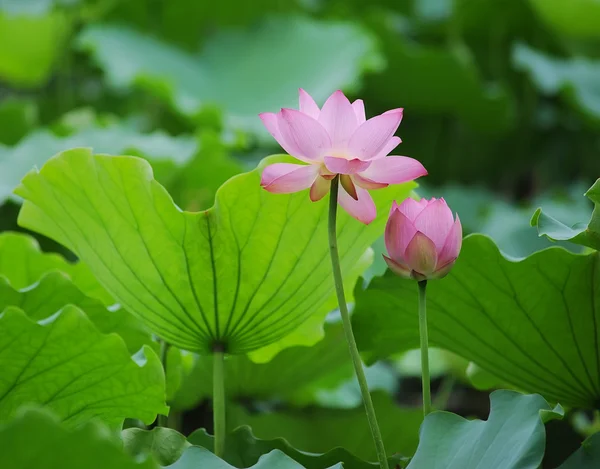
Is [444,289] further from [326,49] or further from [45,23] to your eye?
[45,23]

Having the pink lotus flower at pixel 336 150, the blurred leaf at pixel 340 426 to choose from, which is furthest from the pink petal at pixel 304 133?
the blurred leaf at pixel 340 426

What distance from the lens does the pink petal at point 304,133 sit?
53 cm

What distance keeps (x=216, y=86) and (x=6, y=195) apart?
2.98ft

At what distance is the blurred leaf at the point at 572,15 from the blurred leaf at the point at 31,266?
138 cm

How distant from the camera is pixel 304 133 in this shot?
538mm

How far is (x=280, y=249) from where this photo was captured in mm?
659

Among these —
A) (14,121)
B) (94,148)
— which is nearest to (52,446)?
(94,148)

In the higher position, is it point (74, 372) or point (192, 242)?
point (192, 242)

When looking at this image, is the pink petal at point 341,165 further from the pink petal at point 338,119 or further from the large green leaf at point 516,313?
the large green leaf at point 516,313

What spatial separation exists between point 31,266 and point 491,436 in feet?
1.66

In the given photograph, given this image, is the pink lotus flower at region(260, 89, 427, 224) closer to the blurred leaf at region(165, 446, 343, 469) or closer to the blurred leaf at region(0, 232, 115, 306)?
the blurred leaf at region(165, 446, 343, 469)

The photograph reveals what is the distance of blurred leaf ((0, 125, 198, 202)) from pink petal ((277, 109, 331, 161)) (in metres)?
0.58

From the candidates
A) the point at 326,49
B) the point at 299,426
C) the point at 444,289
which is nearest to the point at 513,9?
the point at 326,49

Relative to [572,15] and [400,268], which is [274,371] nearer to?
[400,268]
